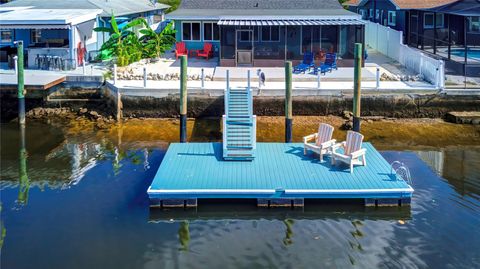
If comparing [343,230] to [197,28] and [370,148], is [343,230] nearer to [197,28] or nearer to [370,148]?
[370,148]

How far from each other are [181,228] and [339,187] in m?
4.12

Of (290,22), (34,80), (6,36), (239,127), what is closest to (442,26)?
(290,22)

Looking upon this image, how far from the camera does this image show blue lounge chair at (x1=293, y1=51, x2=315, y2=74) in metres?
28.7

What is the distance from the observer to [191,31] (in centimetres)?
3456

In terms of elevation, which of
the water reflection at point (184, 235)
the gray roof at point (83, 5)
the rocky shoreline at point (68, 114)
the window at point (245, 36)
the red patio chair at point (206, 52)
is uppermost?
the gray roof at point (83, 5)

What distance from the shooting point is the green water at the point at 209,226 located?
13719 mm

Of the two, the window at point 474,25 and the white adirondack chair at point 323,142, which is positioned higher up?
the window at point 474,25

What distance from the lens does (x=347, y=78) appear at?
89.8 feet

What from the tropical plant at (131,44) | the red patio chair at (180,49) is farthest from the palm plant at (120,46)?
the red patio chair at (180,49)

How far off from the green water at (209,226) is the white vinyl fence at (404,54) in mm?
5740

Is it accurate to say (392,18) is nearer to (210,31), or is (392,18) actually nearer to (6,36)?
(210,31)

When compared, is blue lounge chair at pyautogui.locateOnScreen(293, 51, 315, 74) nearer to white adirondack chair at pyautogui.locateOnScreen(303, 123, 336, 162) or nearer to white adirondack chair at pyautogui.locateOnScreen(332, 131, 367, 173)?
white adirondack chair at pyautogui.locateOnScreen(303, 123, 336, 162)

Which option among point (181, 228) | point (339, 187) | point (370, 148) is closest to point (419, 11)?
point (370, 148)

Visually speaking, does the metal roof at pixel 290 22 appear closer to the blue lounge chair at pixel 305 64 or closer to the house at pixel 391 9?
the blue lounge chair at pixel 305 64
